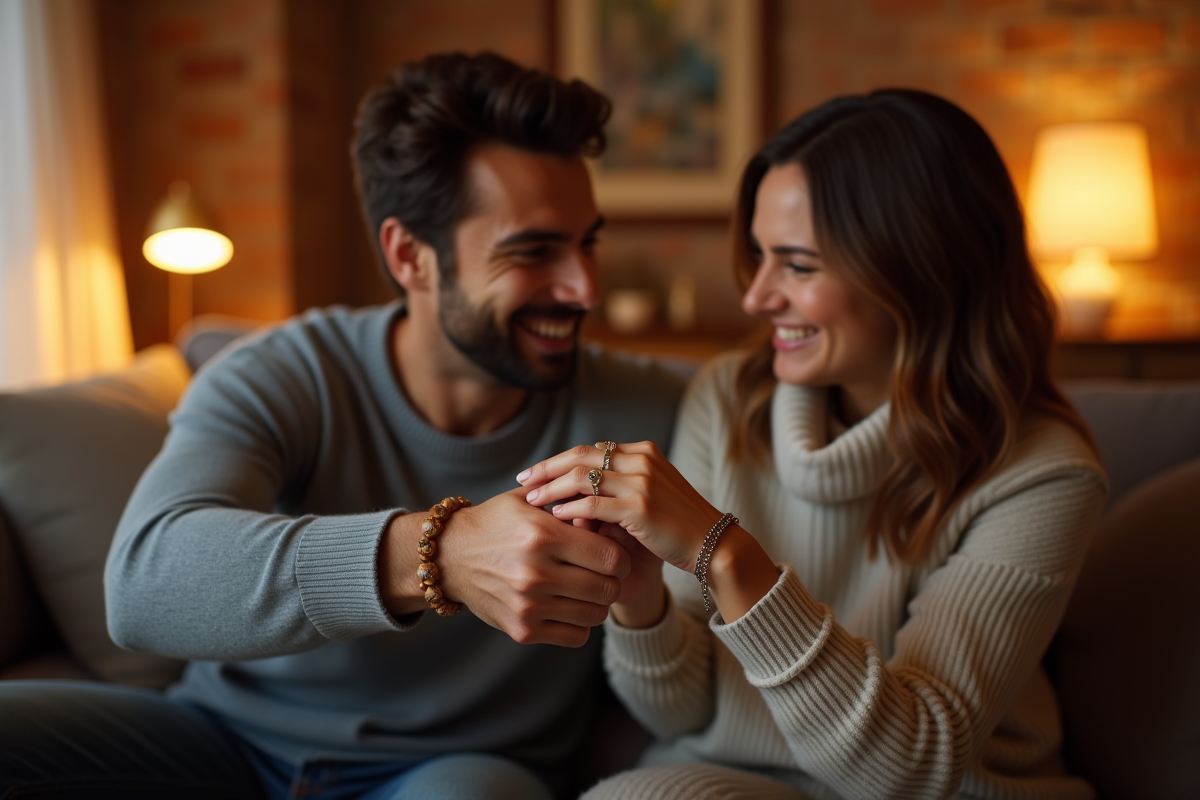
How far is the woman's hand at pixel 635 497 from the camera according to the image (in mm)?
1070

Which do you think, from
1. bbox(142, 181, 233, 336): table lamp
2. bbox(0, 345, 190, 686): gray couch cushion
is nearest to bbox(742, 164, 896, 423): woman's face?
bbox(0, 345, 190, 686): gray couch cushion

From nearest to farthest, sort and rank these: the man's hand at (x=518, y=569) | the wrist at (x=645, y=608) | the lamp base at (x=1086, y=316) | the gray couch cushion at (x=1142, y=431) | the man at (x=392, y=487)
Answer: the man's hand at (x=518, y=569) → the man at (x=392, y=487) → the wrist at (x=645, y=608) → the gray couch cushion at (x=1142, y=431) → the lamp base at (x=1086, y=316)

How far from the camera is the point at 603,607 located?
1.10 metres

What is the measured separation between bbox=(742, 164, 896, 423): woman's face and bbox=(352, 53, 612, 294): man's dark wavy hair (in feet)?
1.04

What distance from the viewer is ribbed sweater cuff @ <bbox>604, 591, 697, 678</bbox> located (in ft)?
4.21

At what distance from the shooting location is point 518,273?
4.85ft

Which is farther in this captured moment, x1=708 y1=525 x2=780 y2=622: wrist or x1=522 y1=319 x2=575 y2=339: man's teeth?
x1=522 y1=319 x2=575 y2=339: man's teeth

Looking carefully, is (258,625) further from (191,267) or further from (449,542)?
(191,267)

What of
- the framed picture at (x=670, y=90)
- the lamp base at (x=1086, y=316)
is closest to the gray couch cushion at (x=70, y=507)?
the framed picture at (x=670, y=90)

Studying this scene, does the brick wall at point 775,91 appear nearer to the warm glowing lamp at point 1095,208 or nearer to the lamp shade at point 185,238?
the warm glowing lamp at point 1095,208

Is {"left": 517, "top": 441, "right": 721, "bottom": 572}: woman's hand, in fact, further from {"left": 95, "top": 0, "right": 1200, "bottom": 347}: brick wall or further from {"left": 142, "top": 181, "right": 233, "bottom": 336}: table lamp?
{"left": 95, "top": 0, "right": 1200, "bottom": 347}: brick wall

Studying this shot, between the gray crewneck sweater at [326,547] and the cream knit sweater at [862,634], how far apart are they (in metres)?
0.16

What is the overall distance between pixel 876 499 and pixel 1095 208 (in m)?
2.56

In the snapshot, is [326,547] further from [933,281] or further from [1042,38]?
[1042,38]
